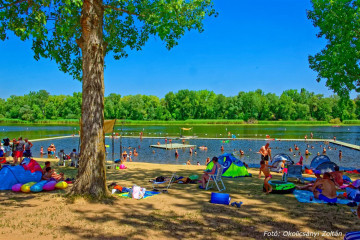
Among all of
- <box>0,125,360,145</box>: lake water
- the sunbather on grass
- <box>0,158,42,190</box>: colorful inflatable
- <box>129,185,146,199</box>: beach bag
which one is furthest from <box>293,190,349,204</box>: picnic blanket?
<box>0,125,360,145</box>: lake water

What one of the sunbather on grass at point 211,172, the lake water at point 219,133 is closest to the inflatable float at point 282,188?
the sunbather on grass at point 211,172

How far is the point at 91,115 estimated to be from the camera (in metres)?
7.27

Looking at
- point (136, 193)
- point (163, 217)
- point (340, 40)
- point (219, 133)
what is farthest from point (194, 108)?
point (163, 217)

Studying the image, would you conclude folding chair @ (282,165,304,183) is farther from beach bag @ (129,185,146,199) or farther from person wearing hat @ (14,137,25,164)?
person wearing hat @ (14,137,25,164)

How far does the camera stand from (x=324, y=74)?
1418 centimetres

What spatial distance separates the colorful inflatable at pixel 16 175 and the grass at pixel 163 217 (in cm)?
93

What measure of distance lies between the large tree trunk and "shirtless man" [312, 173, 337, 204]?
5.85 m

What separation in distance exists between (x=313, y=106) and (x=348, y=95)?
93129 mm

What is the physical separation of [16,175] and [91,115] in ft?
13.3

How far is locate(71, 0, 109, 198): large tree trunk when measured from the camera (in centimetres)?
724

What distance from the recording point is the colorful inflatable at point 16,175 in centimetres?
890

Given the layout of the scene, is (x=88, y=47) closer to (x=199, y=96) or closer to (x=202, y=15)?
(x=202, y=15)

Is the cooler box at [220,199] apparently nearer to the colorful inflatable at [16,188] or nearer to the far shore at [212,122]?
the colorful inflatable at [16,188]

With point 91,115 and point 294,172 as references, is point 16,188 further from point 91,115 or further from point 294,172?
point 294,172
